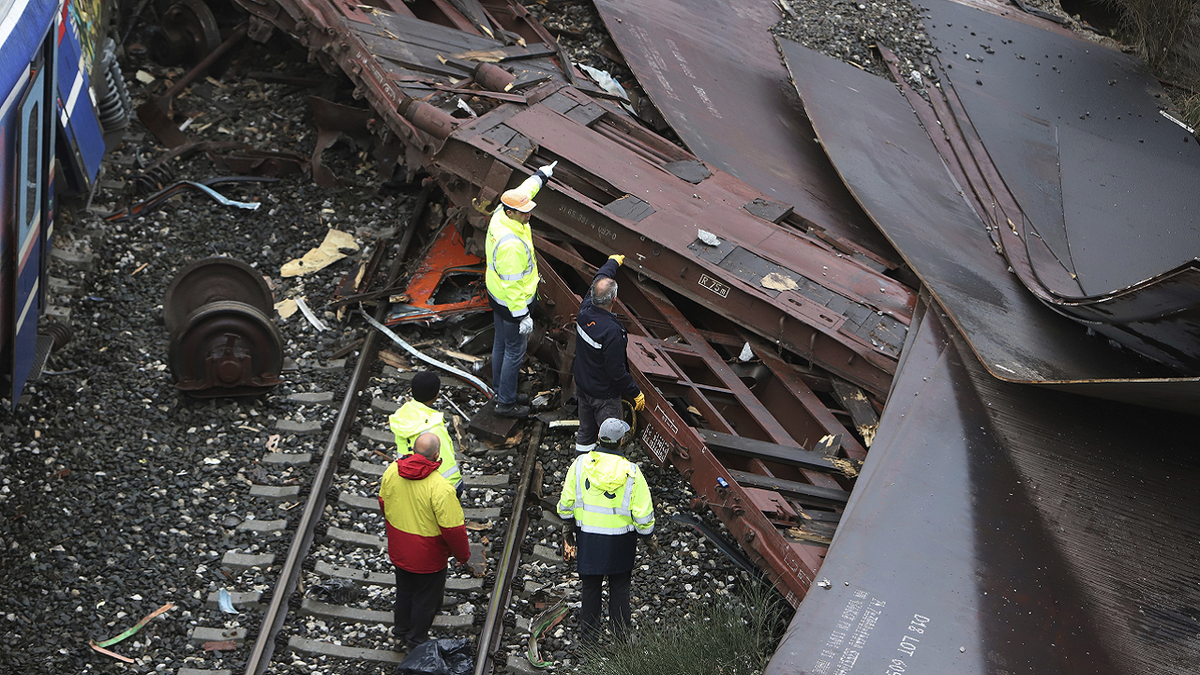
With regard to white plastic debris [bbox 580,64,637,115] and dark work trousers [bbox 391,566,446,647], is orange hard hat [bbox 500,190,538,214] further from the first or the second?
white plastic debris [bbox 580,64,637,115]

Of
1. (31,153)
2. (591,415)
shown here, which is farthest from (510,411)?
(31,153)

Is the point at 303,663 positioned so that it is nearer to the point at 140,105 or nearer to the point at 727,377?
the point at 727,377

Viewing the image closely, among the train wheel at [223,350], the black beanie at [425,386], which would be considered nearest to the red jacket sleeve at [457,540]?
the black beanie at [425,386]

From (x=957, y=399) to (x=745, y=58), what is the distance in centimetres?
564

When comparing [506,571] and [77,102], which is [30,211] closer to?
[77,102]

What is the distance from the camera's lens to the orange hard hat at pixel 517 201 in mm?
6828

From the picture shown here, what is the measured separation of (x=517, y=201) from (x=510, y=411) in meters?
1.56

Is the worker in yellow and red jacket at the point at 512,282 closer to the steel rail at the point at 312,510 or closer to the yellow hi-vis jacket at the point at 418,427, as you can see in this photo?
the steel rail at the point at 312,510

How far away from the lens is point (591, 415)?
6.82 metres

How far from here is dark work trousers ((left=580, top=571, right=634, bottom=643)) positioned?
587cm

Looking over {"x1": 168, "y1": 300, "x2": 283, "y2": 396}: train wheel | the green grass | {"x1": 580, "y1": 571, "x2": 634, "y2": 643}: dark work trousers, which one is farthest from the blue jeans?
the green grass

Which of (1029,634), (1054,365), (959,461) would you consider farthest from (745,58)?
(1029,634)

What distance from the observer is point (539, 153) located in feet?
25.9

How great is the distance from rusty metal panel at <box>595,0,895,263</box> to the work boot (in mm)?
2618
